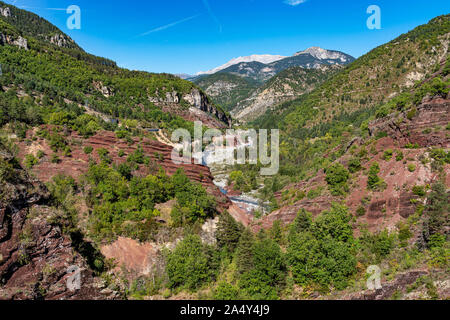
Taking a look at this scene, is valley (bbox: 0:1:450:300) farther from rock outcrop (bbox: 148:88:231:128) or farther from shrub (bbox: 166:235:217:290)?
rock outcrop (bbox: 148:88:231:128)

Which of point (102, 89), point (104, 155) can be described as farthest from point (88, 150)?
point (102, 89)

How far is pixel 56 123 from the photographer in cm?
5303

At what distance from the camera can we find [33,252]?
18594mm

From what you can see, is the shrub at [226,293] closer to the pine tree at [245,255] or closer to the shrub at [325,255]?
the pine tree at [245,255]

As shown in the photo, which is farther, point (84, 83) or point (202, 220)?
point (84, 83)

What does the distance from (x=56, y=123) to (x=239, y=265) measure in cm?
4841

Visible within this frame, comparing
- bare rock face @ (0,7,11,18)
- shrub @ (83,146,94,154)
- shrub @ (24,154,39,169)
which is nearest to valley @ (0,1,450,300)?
shrub @ (24,154,39,169)

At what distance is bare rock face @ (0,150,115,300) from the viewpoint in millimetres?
17188

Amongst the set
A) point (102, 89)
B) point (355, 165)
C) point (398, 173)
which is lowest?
point (398, 173)

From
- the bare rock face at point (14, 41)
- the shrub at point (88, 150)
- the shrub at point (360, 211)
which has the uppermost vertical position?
the bare rock face at point (14, 41)

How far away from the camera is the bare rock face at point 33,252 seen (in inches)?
677

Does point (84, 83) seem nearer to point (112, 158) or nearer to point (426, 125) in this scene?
point (112, 158)

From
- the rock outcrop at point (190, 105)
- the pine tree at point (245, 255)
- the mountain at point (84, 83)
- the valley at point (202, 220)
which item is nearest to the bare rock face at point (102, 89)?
the mountain at point (84, 83)
